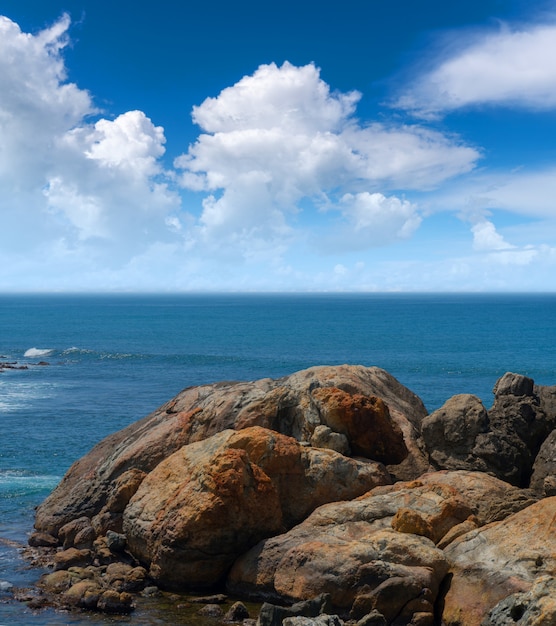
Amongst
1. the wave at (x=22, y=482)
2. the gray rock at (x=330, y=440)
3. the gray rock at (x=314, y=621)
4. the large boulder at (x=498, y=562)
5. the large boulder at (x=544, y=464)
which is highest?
the gray rock at (x=330, y=440)

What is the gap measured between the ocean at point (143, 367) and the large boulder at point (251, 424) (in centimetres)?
304

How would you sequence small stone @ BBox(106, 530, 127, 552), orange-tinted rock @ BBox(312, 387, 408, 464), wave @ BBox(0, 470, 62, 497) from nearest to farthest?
1. small stone @ BBox(106, 530, 127, 552)
2. orange-tinted rock @ BBox(312, 387, 408, 464)
3. wave @ BBox(0, 470, 62, 497)

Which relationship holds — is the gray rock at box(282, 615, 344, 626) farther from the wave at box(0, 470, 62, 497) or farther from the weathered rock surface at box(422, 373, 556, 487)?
the wave at box(0, 470, 62, 497)

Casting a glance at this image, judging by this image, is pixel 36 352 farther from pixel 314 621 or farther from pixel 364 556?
pixel 314 621

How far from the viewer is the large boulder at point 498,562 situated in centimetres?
1719

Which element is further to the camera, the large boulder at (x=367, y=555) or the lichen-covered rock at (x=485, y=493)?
the lichen-covered rock at (x=485, y=493)

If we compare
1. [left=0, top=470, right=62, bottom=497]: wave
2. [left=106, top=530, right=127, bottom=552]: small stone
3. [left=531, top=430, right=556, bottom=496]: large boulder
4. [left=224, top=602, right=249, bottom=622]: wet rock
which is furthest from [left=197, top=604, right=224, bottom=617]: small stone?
[left=0, top=470, right=62, bottom=497]: wave

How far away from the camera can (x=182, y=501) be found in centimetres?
2205

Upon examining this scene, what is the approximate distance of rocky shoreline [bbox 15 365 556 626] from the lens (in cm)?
1814

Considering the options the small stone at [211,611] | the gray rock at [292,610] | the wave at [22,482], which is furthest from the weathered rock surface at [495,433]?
the wave at [22,482]

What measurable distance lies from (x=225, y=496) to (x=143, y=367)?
74.9 m

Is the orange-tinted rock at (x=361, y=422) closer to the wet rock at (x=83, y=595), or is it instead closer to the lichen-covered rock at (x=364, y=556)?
the lichen-covered rock at (x=364, y=556)

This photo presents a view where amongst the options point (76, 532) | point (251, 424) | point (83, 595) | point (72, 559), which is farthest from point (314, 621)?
point (76, 532)

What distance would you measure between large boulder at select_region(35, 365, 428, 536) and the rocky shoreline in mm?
71
